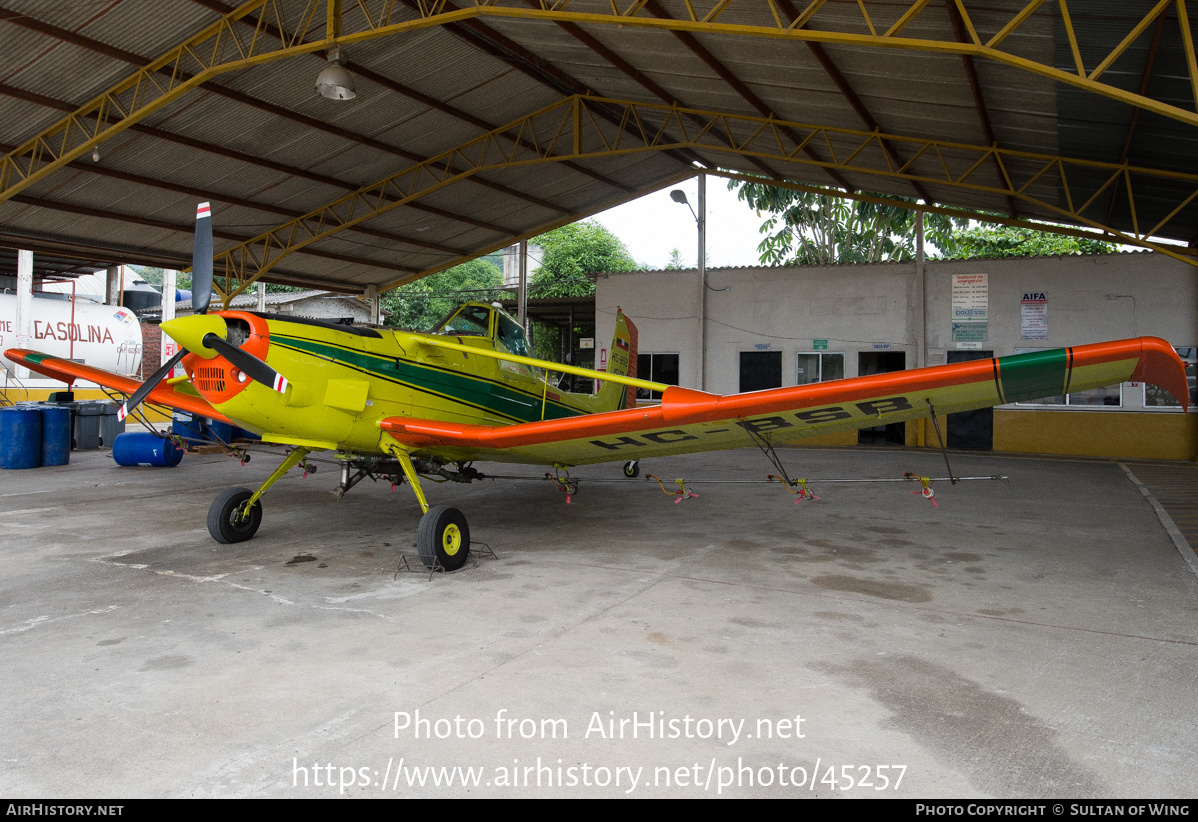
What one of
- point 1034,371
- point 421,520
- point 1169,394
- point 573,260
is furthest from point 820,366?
point 573,260

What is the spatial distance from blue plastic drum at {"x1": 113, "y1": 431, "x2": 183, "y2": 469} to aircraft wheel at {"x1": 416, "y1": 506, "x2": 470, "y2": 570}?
31.0 ft

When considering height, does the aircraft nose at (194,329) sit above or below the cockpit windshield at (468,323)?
below

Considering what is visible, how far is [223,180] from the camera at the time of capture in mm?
14414

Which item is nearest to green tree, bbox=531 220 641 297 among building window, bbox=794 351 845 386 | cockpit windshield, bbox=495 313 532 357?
building window, bbox=794 351 845 386

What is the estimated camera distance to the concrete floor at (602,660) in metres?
2.78

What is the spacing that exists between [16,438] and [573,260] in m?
27.3

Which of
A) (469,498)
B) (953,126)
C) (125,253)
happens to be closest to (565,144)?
(953,126)

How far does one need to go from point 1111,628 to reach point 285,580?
5.88 metres

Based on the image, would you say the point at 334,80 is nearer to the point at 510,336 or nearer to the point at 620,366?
the point at 510,336

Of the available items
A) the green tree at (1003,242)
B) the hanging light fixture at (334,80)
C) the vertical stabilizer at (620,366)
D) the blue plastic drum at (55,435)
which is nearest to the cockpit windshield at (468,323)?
the vertical stabilizer at (620,366)

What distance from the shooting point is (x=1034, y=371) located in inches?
187

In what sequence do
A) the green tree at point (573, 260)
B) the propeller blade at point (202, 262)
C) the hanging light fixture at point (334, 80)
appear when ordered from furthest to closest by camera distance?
1. the green tree at point (573, 260)
2. the hanging light fixture at point (334, 80)
3. the propeller blade at point (202, 262)

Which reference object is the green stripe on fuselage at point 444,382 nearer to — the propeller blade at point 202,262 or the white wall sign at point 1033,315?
the propeller blade at point 202,262

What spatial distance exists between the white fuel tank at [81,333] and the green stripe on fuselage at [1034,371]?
20315 mm
